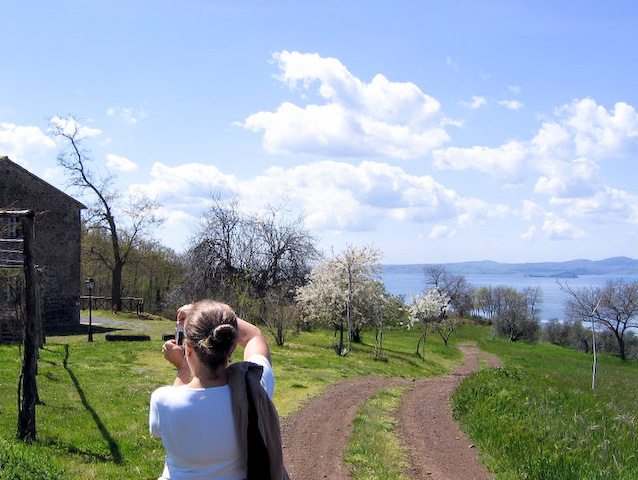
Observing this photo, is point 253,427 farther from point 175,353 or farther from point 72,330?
point 72,330

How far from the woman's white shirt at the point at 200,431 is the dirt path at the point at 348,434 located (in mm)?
6086

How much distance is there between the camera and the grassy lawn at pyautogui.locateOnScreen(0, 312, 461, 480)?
311 inches

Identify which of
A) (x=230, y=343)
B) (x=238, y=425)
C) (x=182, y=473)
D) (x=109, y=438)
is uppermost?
(x=230, y=343)

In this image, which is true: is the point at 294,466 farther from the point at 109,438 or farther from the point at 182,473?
the point at 182,473

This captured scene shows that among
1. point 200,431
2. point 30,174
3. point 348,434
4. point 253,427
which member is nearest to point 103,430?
point 348,434

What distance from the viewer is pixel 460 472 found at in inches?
348

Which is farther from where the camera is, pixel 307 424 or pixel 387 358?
pixel 387 358

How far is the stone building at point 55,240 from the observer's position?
29.6m

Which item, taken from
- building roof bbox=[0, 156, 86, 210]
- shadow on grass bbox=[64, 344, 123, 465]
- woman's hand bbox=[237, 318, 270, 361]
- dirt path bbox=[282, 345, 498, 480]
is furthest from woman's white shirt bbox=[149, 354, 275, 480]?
building roof bbox=[0, 156, 86, 210]

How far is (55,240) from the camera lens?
31297 mm

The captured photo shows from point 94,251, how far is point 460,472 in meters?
42.0

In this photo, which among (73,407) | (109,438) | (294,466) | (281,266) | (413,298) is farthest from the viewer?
(281,266)

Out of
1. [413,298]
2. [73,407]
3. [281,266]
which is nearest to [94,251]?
[281,266]

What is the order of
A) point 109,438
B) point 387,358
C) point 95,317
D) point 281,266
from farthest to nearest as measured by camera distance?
point 281,266
point 95,317
point 387,358
point 109,438
